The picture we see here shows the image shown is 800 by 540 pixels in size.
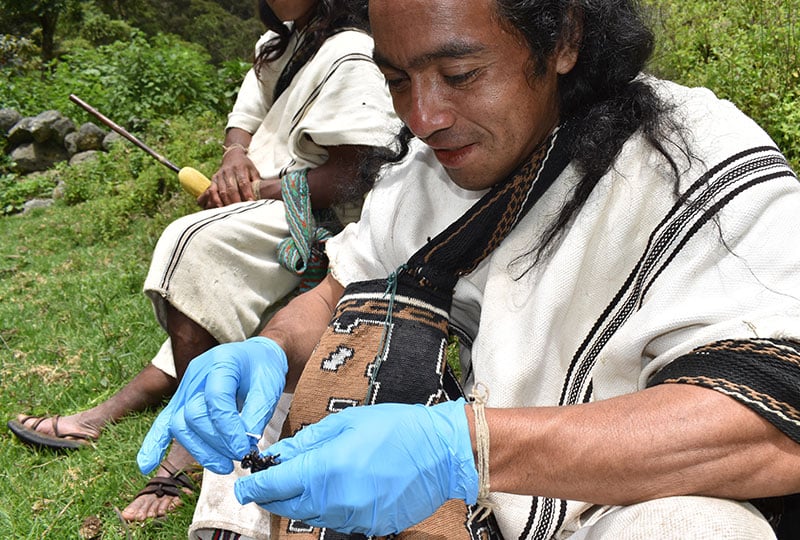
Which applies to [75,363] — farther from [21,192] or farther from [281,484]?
[21,192]

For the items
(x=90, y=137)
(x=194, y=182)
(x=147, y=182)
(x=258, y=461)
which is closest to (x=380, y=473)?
(x=258, y=461)

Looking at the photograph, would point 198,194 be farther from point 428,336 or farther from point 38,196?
point 38,196

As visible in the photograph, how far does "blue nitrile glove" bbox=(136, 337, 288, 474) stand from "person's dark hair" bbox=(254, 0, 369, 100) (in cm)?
149

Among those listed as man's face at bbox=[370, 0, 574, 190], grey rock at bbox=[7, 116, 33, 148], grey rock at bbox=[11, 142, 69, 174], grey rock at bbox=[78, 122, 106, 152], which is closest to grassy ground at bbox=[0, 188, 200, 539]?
man's face at bbox=[370, 0, 574, 190]

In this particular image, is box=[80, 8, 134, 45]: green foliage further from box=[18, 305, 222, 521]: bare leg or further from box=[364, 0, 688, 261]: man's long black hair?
box=[364, 0, 688, 261]: man's long black hair

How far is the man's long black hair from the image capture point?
1429 millimetres

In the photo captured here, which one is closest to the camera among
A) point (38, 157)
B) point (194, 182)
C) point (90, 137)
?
point (194, 182)

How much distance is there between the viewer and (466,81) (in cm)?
146

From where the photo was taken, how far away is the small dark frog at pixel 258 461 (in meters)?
1.33

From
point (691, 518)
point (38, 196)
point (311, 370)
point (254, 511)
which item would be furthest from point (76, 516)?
point (38, 196)

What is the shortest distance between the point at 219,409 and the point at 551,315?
73cm

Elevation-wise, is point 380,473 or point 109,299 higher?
point 380,473

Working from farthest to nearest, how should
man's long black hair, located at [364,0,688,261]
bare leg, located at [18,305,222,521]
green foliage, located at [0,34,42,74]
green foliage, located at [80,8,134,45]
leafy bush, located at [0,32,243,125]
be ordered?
green foliage, located at [80,8,134,45] < green foliage, located at [0,34,42,74] < leafy bush, located at [0,32,243,125] < bare leg, located at [18,305,222,521] < man's long black hair, located at [364,0,688,261]

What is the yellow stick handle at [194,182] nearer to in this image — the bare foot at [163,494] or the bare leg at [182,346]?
the bare leg at [182,346]
